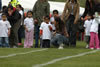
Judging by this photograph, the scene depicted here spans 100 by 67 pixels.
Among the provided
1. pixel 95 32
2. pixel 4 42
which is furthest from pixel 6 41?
pixel 95 32

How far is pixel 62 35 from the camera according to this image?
736 inches

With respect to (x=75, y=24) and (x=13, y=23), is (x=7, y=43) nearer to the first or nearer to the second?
(x=13, y=23)

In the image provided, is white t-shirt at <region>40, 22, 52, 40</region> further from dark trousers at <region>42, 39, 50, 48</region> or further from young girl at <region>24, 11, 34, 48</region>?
young girl at <region>24, 11, 34, 48</region>

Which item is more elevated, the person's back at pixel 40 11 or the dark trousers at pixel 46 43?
the person's back at pixel 40 11

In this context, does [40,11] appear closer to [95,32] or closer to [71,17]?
[71,17]

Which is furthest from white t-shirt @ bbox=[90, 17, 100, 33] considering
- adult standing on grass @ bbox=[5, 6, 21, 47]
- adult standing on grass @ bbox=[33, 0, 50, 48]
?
adult standing on grass @ bbox=[5, 6, 21, 47]

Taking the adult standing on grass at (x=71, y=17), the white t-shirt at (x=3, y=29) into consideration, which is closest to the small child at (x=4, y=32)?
the white t-shirt at (x=3, y=29)

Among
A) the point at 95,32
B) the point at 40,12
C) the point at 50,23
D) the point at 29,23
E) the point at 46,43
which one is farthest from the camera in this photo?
the point at 29,23

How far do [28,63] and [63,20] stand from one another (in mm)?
8394

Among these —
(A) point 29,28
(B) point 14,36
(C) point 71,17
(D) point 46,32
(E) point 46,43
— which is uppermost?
(C) point 71,17

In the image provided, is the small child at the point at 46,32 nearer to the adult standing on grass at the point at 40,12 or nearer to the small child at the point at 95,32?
the adult standing on grass at the point at 40,12

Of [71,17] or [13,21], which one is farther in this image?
[13,21]

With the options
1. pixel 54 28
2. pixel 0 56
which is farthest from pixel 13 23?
pixel 0 56

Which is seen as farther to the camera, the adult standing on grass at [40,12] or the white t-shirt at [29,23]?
the white t-shirt at [29,23]
